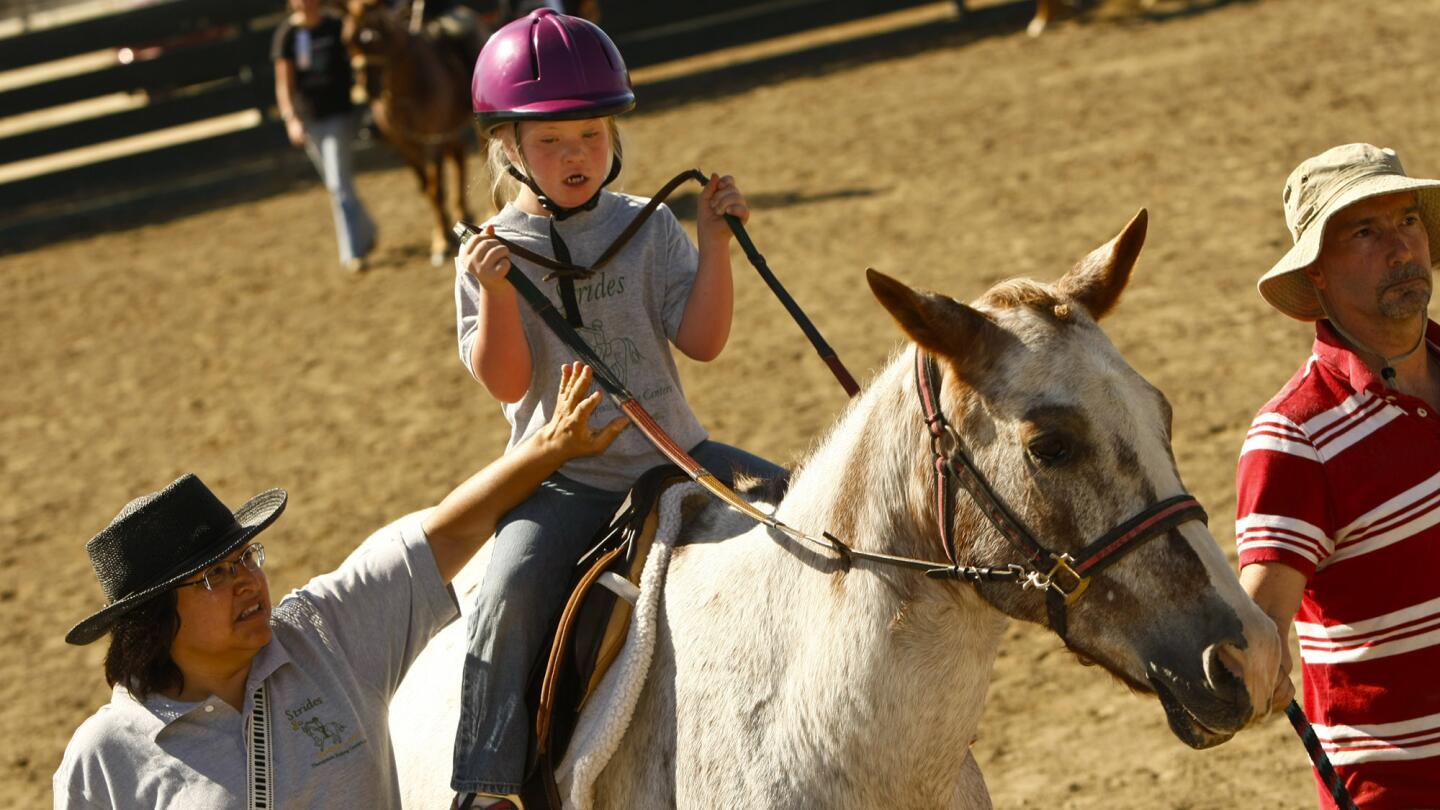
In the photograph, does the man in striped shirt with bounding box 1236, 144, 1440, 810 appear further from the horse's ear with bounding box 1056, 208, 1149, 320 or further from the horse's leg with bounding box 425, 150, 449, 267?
the horse's leg with bounding box 425, 150, 449, 267

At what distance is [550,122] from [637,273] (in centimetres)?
37

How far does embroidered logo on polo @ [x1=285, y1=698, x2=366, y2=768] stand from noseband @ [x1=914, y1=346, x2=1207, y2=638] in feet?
4.14

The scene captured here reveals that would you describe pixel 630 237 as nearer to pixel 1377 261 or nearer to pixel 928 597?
pixel 928 597

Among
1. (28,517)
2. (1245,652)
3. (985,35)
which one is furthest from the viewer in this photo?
(985,35)

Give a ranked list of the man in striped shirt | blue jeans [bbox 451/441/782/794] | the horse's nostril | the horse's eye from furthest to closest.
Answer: blue jeans [bbox 451/441/782/794] < the man in striped shirt < the horse's eye < the horse's nostril

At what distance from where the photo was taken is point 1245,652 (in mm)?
2176

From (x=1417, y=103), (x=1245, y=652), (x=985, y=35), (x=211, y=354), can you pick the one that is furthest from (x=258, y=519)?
(x=985, y=35)

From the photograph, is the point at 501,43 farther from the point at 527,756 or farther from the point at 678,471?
the point at 527,756

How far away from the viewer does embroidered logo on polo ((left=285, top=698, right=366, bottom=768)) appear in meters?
2.87

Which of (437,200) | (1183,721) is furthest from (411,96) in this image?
(1183,721)

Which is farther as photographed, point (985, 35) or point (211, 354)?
point (985, 35)

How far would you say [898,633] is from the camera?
2527 millimetres

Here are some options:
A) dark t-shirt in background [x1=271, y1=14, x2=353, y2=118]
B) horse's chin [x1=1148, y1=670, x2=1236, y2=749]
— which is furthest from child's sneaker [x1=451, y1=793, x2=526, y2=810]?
dark t-shirt in background [x1=271, y1=14, x2=353, y2=118]

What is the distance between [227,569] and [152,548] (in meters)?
0.14
